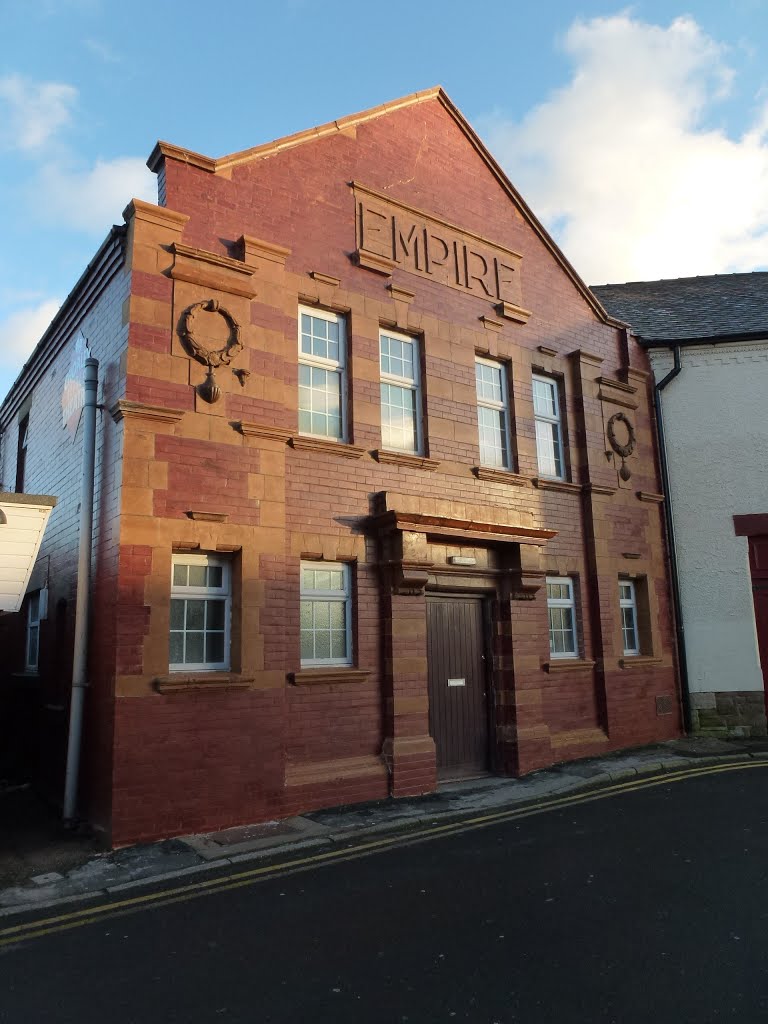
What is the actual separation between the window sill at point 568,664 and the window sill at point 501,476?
2900 millimetres

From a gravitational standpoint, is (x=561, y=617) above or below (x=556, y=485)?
below

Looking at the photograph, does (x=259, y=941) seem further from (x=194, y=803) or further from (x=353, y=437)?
(x=353, y=437)

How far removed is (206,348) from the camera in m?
8.86

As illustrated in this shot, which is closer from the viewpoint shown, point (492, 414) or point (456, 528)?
point (456, 528)

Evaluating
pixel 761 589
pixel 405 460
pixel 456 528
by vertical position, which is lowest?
pixel 761 589

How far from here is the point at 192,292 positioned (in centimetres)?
894

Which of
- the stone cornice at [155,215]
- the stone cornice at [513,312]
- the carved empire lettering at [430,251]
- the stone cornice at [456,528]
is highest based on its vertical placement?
the carved empire lettering at [430,251]

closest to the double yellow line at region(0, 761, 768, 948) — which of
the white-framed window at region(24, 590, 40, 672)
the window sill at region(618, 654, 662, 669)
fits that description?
the window sill at region(618, 654, 662, 669)

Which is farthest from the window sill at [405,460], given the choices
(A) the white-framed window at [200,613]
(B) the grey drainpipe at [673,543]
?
(B) the grey drainpipe at [673,543]

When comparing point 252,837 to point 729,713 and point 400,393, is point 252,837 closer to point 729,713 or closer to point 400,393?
point 400,393

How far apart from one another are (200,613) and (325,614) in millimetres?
1691

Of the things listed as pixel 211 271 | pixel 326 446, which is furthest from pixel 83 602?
pixel 211 271

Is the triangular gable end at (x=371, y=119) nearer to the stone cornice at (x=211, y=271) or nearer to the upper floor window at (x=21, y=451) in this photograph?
the stone cornice at (x=211, y=271)

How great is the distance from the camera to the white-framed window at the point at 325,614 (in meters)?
9.36
